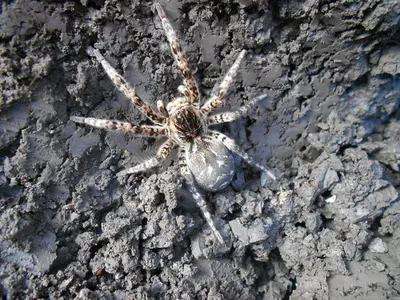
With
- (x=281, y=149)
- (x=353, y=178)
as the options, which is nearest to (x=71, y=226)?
(x=281, y=149)

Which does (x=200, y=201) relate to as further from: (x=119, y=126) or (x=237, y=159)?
(x=119, y=126)

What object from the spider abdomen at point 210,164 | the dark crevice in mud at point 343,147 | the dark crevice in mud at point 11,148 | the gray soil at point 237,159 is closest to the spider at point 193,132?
the spider abdomen at point 210,164

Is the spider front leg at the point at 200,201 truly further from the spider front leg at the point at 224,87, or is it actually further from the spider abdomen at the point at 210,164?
the spider front leg at the point at 224,87

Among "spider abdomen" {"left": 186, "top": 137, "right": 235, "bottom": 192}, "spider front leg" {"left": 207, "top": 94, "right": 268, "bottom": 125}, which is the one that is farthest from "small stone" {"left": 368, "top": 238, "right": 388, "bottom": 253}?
"spider front leg" {"left": 207, "top": 94, "right": 268, "bottom": 125}

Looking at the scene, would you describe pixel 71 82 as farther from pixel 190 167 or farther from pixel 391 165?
pixel 391 165

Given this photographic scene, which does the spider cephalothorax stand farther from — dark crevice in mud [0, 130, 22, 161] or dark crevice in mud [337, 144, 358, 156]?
dark crevice in mud [337, 144, 358, 156]

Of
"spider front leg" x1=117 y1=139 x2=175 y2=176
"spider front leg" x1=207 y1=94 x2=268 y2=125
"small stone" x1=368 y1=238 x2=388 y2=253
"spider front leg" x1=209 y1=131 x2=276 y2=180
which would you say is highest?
"spider front leg" x1=207 y1=94 x2=268 y2=125
